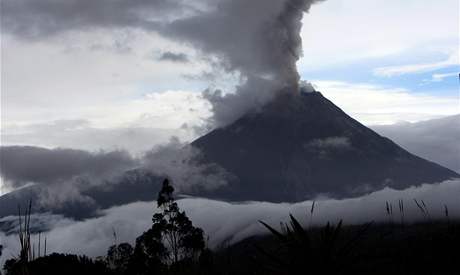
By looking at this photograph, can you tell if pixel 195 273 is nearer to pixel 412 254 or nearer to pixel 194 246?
pixel 194 246

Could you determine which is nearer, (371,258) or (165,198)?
A: (371,258)

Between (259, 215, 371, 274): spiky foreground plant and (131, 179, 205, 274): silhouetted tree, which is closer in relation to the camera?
(259, 215, 371, 274): spiky foreground plant

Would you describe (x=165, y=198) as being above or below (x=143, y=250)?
above

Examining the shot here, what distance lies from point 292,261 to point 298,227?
2.14 ft

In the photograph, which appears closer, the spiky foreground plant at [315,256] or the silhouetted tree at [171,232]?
the spiky foreground plant at [315,256]

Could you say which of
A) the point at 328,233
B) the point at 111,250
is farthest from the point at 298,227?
the point at 111,250

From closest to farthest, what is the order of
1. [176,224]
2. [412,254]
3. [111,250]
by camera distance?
[176,224] → [111,250] → [412,254]

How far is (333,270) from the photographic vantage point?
10.5 m

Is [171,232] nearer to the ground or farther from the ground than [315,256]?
farther from the ground

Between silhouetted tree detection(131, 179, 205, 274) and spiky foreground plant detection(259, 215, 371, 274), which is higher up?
silhouetted tree detection(131, 179, 205, 274)

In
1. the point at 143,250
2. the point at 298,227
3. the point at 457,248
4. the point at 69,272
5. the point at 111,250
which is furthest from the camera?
the point at 111,250

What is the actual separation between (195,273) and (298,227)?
9.18 metres

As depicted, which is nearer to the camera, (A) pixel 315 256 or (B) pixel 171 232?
(A) pixel 315 256

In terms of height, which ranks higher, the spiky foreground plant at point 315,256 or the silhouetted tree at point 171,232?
the silhouetted tree at point 171,232
